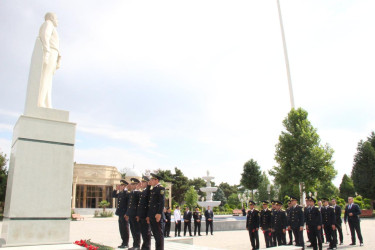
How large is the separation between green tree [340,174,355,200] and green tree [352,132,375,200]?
1846cm

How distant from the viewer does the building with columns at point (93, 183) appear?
4753cm

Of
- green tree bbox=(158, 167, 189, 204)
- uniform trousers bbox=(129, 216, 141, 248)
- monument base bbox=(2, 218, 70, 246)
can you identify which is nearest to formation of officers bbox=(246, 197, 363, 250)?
uniform trousers bbox=(129, 216, 141, 248)

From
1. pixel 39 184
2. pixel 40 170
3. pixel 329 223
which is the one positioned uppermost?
pixel 40 170

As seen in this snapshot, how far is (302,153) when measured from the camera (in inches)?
968

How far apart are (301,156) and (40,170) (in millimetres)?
22421

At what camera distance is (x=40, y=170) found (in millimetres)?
5785

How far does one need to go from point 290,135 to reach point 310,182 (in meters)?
4.17

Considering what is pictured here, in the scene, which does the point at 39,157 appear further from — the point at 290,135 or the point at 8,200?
the point at 290,135

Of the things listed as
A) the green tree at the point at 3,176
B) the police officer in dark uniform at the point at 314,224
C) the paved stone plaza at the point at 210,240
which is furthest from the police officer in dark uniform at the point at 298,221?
the green tree at the point at 3,176

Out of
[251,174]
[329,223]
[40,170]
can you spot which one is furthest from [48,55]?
[251,174]

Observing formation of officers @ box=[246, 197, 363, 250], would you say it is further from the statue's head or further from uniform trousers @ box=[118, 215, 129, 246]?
the statue's head

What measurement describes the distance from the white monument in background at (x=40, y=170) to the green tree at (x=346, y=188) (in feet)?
187

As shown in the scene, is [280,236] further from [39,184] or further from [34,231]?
[39,184]

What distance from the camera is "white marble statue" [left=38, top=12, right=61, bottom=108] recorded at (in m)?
6.44
